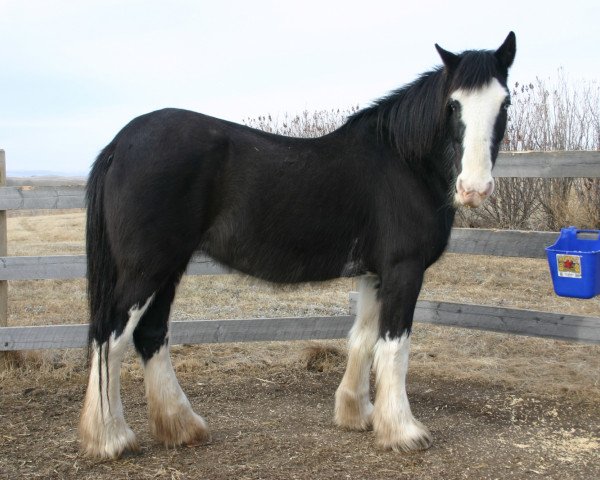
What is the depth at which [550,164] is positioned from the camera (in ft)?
15.2

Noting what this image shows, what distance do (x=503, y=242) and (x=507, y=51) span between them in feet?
5.72

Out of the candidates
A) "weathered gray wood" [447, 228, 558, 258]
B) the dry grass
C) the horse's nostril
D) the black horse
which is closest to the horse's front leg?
the black horse

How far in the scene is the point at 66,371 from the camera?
5129 mm

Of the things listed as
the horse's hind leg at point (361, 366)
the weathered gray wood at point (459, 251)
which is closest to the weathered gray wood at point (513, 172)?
the weathered gray wood at point (459, 251)

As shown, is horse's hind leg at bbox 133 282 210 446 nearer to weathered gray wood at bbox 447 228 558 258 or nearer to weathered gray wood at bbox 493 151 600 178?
weathered gray wood at bbox 447 228 558 258

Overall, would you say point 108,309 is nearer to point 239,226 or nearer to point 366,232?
point 239,226

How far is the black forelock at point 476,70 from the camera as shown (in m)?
3.31

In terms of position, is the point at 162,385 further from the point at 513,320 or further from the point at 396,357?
the point at 513,320

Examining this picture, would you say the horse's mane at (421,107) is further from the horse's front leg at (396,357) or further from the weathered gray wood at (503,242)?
the weathered gray wood at (503,242)

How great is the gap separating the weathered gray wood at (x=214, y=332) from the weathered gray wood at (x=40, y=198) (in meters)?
1.09

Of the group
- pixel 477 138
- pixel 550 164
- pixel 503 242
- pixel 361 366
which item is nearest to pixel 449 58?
pixel 477 138

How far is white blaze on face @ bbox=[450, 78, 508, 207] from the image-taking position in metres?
3.14

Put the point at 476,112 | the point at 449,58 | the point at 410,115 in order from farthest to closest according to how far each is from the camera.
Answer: the point at 410,115 < the point at 449,58 < the point at 476,112

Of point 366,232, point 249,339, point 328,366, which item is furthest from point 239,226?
point 328,366
